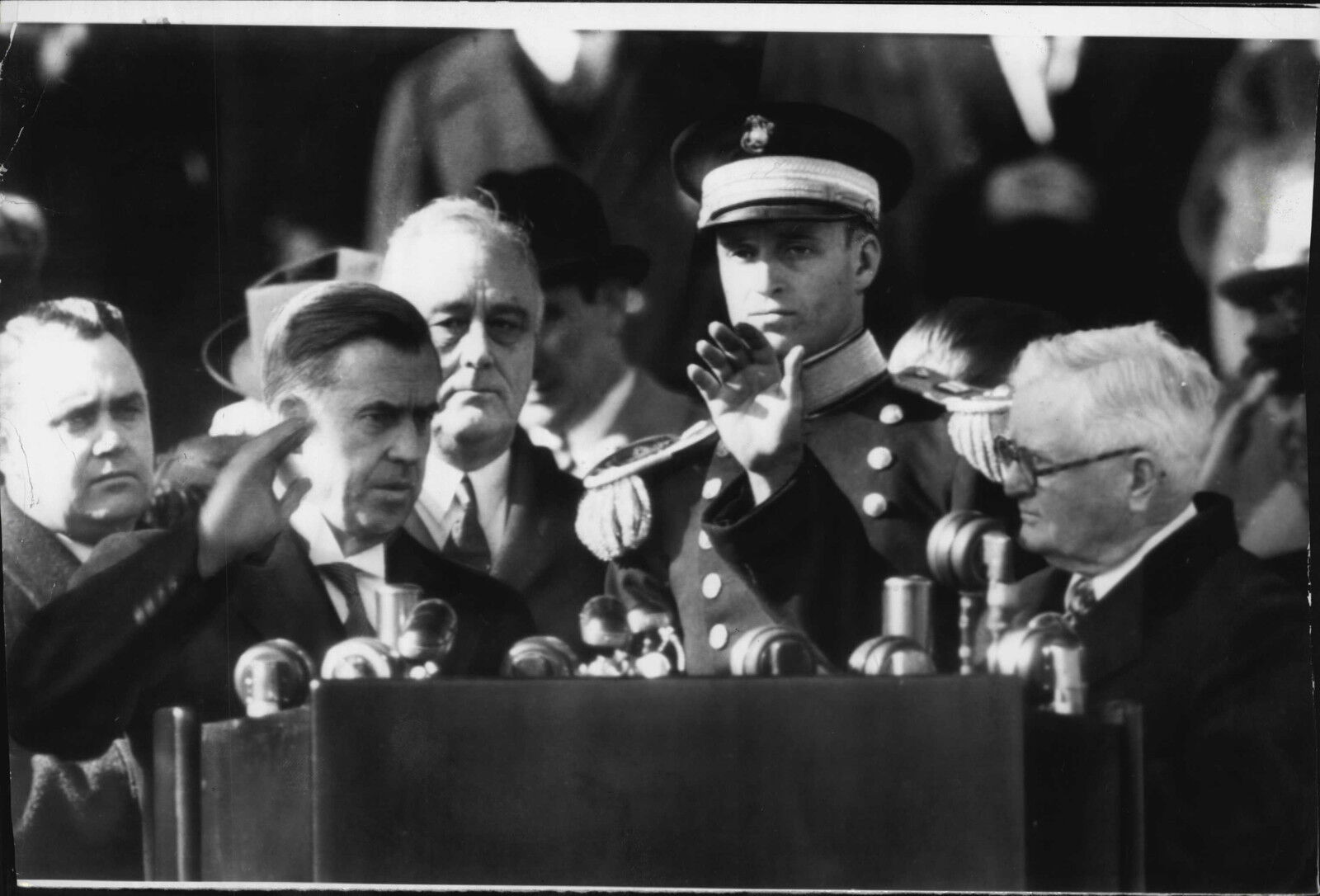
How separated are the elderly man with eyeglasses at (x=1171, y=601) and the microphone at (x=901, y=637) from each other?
29cm

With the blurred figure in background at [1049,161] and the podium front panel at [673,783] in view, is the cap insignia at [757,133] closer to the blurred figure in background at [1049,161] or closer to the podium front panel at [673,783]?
the blurred figure in background at [1049,161]

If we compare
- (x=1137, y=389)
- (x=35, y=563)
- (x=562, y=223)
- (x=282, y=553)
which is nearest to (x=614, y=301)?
(x=562, y=223)

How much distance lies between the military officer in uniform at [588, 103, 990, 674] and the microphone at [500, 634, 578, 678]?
222mm

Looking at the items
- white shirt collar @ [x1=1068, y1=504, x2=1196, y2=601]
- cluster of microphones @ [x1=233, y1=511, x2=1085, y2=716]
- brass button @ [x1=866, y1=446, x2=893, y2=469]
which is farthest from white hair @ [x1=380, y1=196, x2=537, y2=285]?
white shirt collar @ [x1=1068, y1=504, x2=1196, y2=601]

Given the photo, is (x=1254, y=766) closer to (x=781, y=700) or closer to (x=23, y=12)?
(x=781, y=700)

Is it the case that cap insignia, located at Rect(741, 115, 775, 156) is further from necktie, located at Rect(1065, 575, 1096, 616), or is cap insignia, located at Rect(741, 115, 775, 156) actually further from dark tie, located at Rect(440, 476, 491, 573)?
necktie, located at Rect(1065, 575, 1096, 616)

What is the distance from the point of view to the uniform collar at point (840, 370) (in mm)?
4371

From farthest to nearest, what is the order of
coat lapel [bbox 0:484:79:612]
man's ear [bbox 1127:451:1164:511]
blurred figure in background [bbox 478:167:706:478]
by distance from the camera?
1. coat lapel [bbox 0:484:79:612]
2. blurred figure in background [bbox 478:167:706:478]
3. man's ear [bbox 1127:451:1164:511]

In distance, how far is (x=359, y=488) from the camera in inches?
177

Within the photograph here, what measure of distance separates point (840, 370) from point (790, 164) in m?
0.59

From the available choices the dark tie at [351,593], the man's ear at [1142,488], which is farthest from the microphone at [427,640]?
the man's ear at [1142,488]

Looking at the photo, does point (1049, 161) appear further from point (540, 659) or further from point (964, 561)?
point (540, 659)

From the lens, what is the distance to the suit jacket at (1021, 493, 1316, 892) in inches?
169

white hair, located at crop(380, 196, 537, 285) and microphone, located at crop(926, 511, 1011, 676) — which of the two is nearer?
microphone, located at crop(926, 511, 1011, 676)
